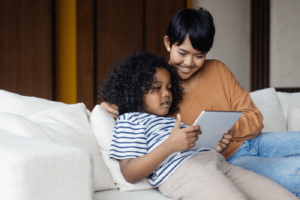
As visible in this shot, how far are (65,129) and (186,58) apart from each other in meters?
0.66

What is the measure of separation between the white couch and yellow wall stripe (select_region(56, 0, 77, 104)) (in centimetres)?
170

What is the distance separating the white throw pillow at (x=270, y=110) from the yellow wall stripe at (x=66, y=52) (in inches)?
73.0

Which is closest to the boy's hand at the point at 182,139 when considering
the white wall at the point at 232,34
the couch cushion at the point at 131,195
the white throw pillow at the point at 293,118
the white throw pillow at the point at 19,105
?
the couch cushion at the point at 131,195

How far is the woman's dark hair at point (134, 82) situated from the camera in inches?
48.8

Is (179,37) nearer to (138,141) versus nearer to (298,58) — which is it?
(138,141)

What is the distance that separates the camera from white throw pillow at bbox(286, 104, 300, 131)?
6.29ft

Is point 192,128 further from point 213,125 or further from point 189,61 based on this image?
point 189,61

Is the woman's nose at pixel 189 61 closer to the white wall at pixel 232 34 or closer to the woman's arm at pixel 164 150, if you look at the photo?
the woman's arm at pixel 164 150

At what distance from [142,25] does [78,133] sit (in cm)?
244

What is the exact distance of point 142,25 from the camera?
3334 millimetres

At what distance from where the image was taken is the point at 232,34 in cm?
415

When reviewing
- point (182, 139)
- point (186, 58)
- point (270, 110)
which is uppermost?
point (186, 58)

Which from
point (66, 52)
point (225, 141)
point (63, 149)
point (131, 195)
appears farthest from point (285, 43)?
point (63, 149)

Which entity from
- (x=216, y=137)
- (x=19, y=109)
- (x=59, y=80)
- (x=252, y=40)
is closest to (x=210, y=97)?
(x=216, y=137)
